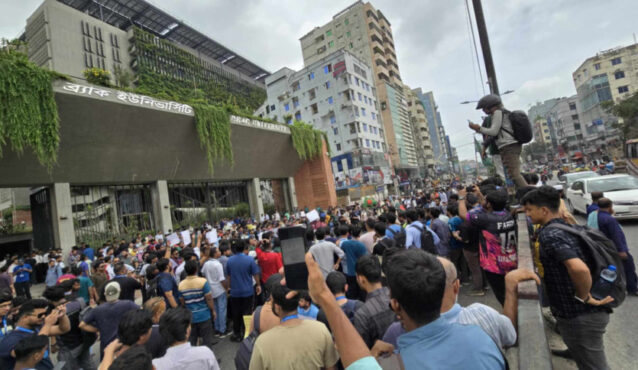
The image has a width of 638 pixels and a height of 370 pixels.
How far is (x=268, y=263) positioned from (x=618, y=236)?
5.50 metres

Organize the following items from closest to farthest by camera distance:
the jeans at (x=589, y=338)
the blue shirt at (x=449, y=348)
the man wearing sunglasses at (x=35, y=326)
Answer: the blue shirt at (x=449, y=348)
the jeans at (x=589, y=338)
the man wearing sunglasses at (x=35, y=326)

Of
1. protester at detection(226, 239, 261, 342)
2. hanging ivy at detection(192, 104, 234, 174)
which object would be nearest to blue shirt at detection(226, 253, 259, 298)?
protester at detection(226, 239, 261, 342)

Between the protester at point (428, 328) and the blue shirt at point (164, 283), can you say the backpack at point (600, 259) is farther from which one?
the blue shirt at point (164, 283)

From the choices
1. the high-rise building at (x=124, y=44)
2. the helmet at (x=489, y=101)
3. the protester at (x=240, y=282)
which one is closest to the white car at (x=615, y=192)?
the helmet at (x=489, y=101)

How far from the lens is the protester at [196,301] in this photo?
13.8 feet

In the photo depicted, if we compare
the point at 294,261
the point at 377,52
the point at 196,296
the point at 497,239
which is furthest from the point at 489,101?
the point at 377,52

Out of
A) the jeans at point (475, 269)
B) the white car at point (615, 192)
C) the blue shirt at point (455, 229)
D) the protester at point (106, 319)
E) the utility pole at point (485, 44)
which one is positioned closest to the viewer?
the protester at point (106, 319)

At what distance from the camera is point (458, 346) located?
41.3 inches

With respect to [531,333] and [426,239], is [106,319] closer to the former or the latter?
[531,333]

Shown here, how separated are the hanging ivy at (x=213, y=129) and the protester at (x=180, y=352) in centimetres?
1577

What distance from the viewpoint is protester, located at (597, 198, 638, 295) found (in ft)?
13.5

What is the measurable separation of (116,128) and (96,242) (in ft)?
20.4

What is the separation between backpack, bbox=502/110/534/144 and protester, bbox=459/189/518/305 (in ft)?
2.89

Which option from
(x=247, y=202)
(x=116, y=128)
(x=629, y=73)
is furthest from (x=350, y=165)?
(x=629, y=73)
